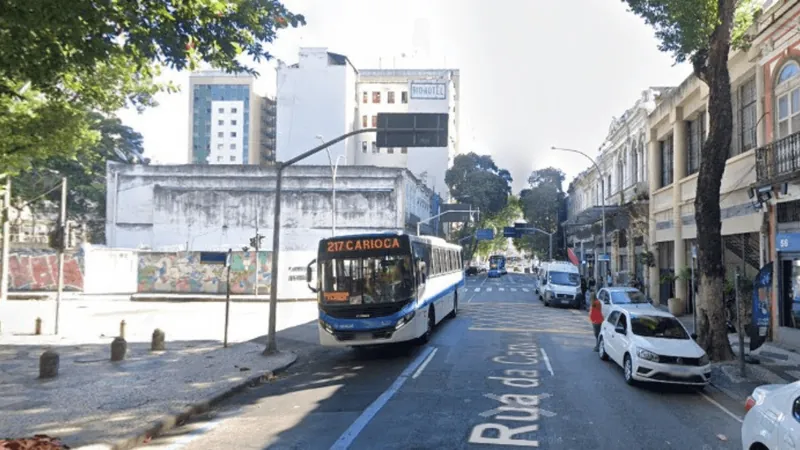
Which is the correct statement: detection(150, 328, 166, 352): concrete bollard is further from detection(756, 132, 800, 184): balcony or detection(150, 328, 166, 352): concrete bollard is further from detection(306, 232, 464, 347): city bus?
detection(756, 132, 800, 184): balcony

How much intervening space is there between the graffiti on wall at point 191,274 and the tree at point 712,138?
24923 mm

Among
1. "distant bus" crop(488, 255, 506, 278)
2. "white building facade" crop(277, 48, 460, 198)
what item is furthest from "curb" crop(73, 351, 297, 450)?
"distant bus" crop(488, 255, 506, 278)

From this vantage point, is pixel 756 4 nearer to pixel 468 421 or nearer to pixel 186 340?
pixel 468 421

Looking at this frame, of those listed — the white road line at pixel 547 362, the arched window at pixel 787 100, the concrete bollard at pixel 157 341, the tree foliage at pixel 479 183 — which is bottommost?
the white road line at pixel 547 362

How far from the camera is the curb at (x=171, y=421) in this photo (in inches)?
284

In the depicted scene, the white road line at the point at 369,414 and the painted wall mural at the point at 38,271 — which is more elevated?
the painted wall mural at the point at 38,271

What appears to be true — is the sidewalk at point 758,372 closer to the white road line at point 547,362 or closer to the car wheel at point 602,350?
the car wheel at point 602,350

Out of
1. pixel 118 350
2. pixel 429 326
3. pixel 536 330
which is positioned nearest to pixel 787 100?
pixel 536 330

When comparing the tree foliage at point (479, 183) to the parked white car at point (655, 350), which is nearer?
the parked white car at point (655, 350)

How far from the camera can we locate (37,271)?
35.1 m

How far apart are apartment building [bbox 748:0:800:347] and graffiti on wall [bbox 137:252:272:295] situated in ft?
82.2

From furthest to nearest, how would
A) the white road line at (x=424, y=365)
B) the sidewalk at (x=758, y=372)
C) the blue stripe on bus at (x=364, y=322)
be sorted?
1. the blue stripe on bus at (x=364, y=322)
2. the white road line at (x=424, y=365)
3. the sidewalk at (x=758, y=372)

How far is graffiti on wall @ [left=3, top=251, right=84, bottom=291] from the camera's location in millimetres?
34969

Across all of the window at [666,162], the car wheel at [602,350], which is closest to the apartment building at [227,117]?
the window at [666,162]
